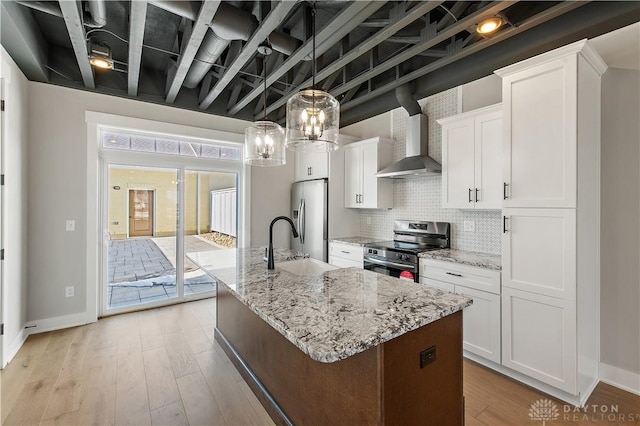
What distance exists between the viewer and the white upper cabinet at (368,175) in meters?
3.92

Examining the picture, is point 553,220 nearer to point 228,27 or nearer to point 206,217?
point 228,27

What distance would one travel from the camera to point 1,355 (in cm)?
247

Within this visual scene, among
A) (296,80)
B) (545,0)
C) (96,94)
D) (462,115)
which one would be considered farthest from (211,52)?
(545,0)

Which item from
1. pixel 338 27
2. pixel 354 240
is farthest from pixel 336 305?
pixel 354 240

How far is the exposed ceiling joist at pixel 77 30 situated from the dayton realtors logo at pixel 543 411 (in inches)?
164

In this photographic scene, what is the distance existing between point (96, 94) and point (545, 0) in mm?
4541

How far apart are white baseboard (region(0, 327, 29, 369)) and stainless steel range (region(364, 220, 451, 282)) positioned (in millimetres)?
3525

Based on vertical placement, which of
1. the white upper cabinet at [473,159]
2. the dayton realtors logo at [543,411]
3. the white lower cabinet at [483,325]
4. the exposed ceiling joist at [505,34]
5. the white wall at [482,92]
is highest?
the exposed ceiling joist at [505,34]

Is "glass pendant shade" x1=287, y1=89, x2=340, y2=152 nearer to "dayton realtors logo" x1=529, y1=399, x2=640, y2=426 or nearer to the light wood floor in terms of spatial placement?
the light wood floor

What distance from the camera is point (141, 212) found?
157 inches

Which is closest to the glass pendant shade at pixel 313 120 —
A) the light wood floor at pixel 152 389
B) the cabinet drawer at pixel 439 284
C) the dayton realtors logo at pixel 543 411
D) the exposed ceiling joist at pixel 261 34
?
the exposed ceiling joist at pixel 261 34

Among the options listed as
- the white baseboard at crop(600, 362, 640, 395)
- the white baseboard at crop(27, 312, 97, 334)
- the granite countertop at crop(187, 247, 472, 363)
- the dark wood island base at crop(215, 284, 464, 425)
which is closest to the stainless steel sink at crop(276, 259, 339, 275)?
the granite countertop at crop(187, 247, 472, 363)

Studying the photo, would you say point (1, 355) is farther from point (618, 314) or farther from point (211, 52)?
point (618, 314)

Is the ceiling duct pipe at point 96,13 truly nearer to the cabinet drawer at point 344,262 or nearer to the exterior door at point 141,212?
the exterior door at point 141,212
